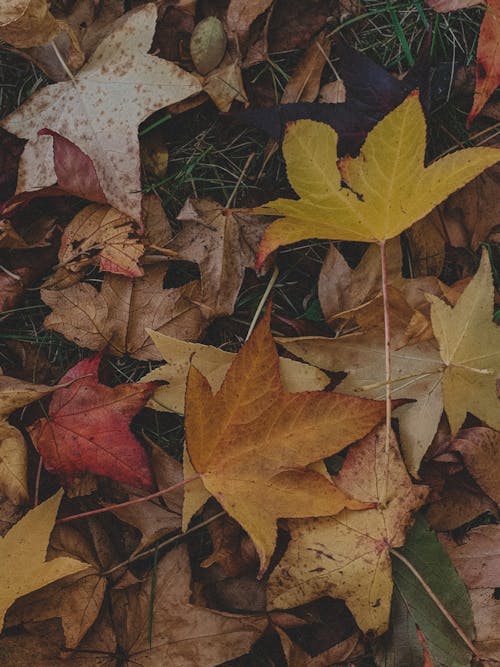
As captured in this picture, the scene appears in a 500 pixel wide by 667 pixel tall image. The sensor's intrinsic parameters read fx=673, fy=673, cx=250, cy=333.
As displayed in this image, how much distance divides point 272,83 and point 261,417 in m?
0.79

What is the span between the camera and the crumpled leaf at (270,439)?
1.19m

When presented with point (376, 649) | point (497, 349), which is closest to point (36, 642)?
point (376, 649)

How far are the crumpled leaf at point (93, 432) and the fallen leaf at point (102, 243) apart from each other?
23 centimetres

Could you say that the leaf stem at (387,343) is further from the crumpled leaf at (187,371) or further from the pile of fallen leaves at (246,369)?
the crumpled leaf at (187,371)

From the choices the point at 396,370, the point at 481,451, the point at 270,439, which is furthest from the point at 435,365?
the point at 270,439

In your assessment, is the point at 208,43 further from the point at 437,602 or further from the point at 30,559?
the point at 437,602

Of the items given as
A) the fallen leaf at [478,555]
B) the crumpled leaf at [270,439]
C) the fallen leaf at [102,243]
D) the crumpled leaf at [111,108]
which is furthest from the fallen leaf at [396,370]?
the crumpled leaf at [111,108]

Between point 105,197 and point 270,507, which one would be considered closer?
point 270,507

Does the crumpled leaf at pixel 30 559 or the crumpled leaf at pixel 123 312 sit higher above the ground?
the crumpled leaf at pixel 123 312

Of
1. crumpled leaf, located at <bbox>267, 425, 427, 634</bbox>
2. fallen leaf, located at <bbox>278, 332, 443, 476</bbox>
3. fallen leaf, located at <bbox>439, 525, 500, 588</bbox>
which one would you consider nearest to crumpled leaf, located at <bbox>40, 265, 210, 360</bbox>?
fallen leaf, located at <bbox>278, 332, 443, 476</bbox>

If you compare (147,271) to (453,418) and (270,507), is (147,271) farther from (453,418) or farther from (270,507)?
(453,418)

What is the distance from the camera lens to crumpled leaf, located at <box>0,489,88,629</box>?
1210 mm

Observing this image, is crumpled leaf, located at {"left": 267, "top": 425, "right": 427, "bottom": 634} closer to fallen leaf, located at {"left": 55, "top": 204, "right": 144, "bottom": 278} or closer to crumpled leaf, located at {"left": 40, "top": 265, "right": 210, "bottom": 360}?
crumpled leaf, located at {"left": 40, "top": 265, "right": 210, "bottom": 360}

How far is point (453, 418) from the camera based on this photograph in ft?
4.07
